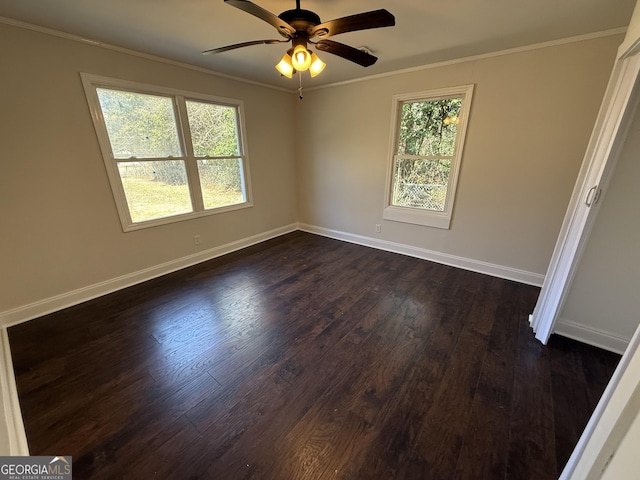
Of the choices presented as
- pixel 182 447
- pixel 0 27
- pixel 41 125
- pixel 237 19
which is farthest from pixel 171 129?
pixel 182 447

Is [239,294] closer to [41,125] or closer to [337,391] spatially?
[337,391]

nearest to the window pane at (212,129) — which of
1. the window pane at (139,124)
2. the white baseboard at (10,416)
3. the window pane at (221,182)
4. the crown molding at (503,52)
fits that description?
the window pane at (221,182)

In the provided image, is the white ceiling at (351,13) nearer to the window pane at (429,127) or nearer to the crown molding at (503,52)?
the crown molding at (503,52)

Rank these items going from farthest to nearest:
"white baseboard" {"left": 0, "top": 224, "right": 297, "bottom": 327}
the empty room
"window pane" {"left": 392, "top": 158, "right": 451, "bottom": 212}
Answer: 1. "window pane" {"left": 392, "top": 158, "right": 451, "bottom": 212}
2. "white baseboard" {"left": 0, "top": 224, "right": 297, "bottom": 327}
3. the empty room

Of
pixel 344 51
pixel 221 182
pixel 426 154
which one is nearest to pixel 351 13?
pixel 344 51

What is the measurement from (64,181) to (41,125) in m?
0.47

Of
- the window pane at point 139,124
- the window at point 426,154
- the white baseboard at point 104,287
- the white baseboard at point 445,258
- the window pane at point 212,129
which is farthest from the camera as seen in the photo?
the window pane at point 212,129

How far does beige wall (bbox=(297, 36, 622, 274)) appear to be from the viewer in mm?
2328

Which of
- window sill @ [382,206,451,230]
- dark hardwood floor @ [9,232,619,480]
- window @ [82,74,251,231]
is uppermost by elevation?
window @ [82,74,251,231]

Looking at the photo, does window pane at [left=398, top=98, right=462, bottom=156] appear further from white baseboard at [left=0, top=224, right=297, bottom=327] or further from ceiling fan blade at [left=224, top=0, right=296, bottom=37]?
white baseboard at [left=0, top=224, right=297, bottom=327]

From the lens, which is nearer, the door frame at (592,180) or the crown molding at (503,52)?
the door frame at (592,180)

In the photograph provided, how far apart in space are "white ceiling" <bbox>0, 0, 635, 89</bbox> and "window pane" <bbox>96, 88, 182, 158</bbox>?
45 centimetres

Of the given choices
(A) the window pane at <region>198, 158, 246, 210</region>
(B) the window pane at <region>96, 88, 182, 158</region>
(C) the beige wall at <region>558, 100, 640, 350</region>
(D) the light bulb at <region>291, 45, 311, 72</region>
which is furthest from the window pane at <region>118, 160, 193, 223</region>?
(C) the beige wall at <region>558, 100, 640, 350</region>

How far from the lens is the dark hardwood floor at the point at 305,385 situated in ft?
4.10
